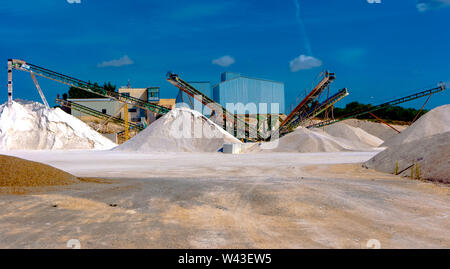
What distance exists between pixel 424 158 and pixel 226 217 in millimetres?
7067

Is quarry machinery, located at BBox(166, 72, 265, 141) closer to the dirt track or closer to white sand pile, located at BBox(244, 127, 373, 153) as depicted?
white sand pile, located at BBox(244, 127, 373, 153)

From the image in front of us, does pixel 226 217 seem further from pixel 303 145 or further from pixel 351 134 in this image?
pixel 351 134

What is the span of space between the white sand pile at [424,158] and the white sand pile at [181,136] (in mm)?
12598

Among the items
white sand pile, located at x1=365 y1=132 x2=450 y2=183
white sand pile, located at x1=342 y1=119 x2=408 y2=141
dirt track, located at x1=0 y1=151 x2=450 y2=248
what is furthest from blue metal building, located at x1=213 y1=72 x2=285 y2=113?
dirt track, located at x1=0 y1=151 x2=450 y2=248

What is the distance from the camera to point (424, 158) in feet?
29.7

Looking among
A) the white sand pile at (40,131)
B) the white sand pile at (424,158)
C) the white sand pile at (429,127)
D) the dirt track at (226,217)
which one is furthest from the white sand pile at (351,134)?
the dirt track at (226,217)

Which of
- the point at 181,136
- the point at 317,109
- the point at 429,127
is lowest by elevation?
the point at 181,136

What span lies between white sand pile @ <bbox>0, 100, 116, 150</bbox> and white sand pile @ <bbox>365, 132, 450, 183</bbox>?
70.6ft

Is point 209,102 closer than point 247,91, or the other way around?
point 209,102

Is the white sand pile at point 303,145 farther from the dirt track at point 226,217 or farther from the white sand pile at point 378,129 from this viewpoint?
the white sand pile at point 378,129

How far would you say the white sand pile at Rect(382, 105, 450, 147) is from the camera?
1984 centimetres

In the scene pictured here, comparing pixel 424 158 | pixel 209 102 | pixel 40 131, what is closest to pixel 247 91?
pixel 209 102

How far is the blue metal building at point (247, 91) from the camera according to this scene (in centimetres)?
3581
